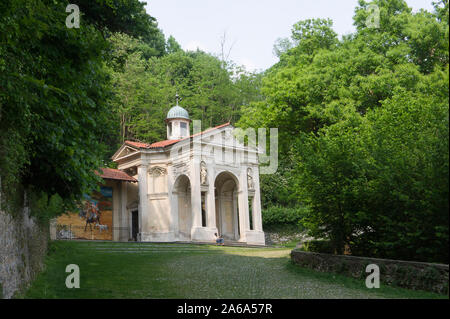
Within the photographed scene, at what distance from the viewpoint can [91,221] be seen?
31.4 m

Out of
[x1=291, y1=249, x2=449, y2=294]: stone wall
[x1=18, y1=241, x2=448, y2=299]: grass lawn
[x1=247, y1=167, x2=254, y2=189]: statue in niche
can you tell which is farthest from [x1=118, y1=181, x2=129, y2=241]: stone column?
[x1=291, y1=249, x2=449, y2=294]: stone wall

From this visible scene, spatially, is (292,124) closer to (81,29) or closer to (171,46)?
(81,29)

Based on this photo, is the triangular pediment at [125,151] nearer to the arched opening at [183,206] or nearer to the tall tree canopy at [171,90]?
the arched opening at [183,206]

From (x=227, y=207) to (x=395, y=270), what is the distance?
2726cm

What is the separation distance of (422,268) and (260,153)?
2588 cm

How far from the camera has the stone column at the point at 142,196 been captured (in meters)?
33.1

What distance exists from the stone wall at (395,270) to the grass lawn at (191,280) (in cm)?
22

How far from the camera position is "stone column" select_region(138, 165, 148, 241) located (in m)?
33.1

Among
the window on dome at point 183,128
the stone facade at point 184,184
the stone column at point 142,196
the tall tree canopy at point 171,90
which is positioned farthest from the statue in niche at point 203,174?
the tall tree canopy at point 171,90

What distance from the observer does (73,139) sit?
33.5ft

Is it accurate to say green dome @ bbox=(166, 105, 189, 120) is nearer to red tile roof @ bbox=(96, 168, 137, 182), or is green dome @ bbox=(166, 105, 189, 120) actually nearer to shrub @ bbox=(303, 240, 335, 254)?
red tile roof @ bbox=(96, 168, 137, 182)

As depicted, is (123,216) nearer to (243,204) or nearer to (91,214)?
(91,214)

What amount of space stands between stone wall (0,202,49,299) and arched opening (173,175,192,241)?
69.1 ft
